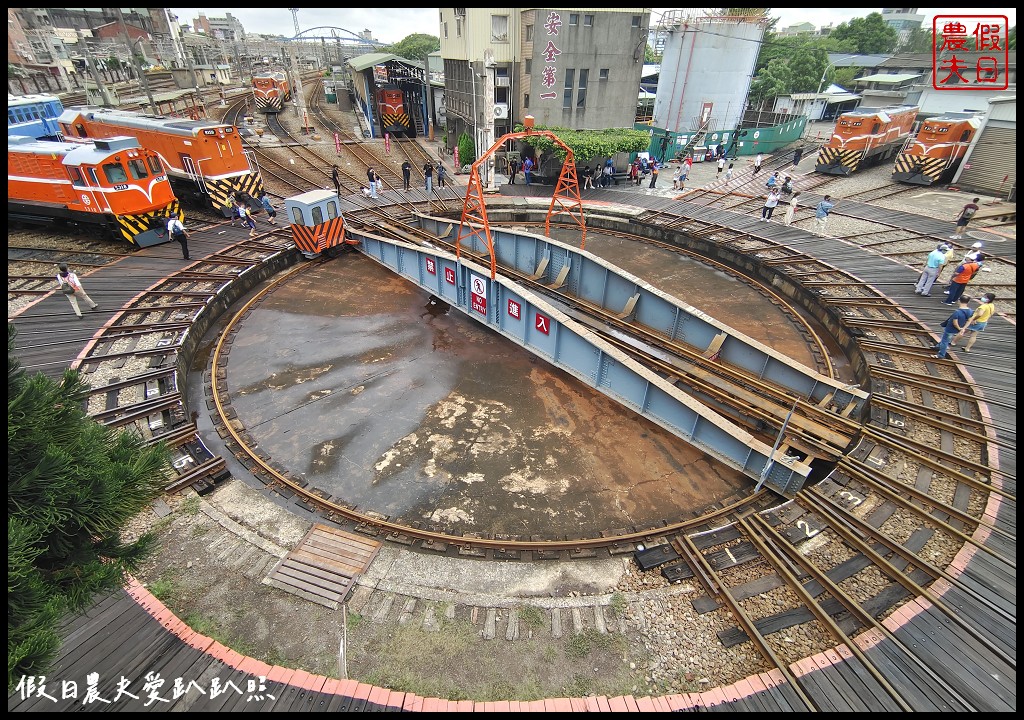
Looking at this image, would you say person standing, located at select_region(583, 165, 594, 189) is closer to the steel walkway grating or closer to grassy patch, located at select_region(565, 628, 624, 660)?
the steel walkway grating

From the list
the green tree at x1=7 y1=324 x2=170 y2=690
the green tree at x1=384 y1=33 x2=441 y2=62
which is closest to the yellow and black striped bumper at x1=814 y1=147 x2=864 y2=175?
the green tree at x1=7 y1=324 x2=170 y2=690

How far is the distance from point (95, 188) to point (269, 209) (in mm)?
5475

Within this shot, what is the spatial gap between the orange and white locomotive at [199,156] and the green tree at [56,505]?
59.2 ft

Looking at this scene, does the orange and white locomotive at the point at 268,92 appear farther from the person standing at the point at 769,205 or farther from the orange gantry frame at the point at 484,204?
the person standing at the point at 769,205

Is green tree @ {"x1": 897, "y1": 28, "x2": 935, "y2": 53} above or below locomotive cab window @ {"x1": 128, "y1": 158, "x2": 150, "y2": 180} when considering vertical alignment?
above

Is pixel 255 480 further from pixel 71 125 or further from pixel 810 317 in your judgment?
pixel 71 125

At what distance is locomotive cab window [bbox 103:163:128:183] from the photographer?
14.8m

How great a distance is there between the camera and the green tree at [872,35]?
208ft

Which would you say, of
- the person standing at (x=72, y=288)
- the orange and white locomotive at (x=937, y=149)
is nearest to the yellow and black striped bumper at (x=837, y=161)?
the orange and white locomotive at (x=937, y=149)

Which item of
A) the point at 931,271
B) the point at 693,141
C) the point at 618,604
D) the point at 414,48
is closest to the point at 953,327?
the point at 931,271

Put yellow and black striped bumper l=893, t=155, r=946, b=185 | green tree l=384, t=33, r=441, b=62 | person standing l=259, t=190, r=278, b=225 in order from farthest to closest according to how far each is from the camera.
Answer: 1. green tree l=384, t=33, r=441, b=62
2. yellow and black striped bumper l=893, t=155, r=946, b=185
3. person standing l=259, t=190, r=278, b=225

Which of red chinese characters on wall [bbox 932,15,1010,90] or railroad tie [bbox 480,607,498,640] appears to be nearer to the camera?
railroad tie [bbox 480,607,498,640]

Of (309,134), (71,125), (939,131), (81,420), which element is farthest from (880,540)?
(309,134)

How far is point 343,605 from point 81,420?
3.90m
